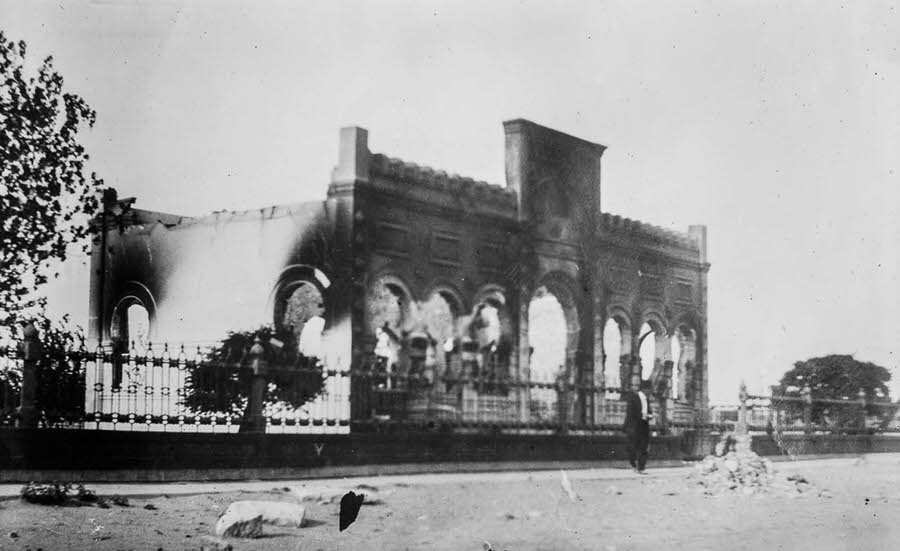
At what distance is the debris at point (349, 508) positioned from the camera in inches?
366

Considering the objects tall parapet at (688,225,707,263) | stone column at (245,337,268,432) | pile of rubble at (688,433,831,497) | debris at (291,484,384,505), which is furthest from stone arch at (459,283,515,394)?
debris at (291,484,384,505)

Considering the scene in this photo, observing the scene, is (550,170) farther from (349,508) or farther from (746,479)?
(349,508)

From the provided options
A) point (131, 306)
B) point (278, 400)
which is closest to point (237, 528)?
point (278, 400)

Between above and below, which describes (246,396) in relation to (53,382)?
below

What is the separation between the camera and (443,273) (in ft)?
74.9

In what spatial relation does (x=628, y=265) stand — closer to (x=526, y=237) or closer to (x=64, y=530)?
(x=526, y=237)

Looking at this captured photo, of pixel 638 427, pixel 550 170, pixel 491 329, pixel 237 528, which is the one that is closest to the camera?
pixel 237 528

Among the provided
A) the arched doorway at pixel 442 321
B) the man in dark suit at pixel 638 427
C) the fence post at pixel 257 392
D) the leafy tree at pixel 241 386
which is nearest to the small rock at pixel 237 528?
the leafy tree at pixel 241 386

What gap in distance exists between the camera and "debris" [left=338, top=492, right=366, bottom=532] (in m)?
9.29

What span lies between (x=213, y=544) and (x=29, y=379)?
417cm

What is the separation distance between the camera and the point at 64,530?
8.05 metres

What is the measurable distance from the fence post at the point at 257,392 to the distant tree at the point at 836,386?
541 inches

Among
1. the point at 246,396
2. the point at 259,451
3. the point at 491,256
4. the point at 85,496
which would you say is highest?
the point at 491,256

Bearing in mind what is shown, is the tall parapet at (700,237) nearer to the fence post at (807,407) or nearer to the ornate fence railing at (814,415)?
the ornate fence railing at (814,415)
